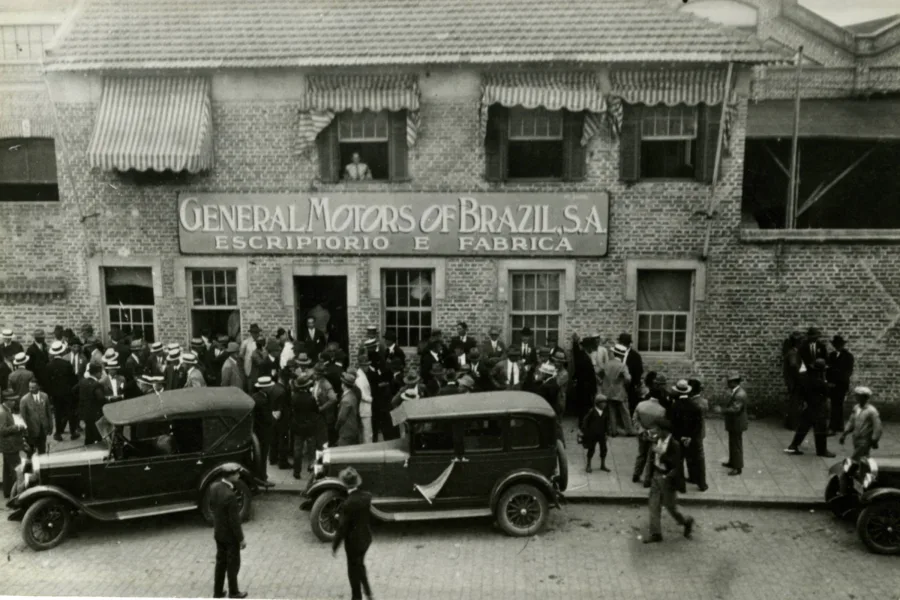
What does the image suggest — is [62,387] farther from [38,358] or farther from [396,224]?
[396,224]

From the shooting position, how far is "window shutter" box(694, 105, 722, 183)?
1350 cm

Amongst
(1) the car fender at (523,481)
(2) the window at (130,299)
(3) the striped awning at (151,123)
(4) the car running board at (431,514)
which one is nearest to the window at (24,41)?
(3) the striped awning at (151,123)

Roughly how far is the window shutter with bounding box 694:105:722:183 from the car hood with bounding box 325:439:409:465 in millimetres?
7621

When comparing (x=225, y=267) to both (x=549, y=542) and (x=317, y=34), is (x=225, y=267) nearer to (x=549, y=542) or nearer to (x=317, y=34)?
(x=317, y=34)

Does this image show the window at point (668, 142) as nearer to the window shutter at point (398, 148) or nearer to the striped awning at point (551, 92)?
the striped awning at point (551, 92)

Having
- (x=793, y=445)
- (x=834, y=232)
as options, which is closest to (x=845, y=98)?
(x=834, y=232)

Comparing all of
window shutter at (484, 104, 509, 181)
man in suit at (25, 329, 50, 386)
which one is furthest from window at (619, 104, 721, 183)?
man in suit at (25, 329, 50, 386)

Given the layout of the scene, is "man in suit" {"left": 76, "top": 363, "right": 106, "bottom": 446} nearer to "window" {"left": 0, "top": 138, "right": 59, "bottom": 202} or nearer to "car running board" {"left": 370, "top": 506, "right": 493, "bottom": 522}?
"car running board" {"left": 370, "top": 506, "right": 493, "bottom": 522}

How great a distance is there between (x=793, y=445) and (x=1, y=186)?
15.2 metres

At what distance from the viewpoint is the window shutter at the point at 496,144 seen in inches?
543

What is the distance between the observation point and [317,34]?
43.9ft

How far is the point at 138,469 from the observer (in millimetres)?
9508

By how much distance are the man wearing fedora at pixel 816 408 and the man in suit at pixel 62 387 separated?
1163 cm

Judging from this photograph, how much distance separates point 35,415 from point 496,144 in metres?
8.58
